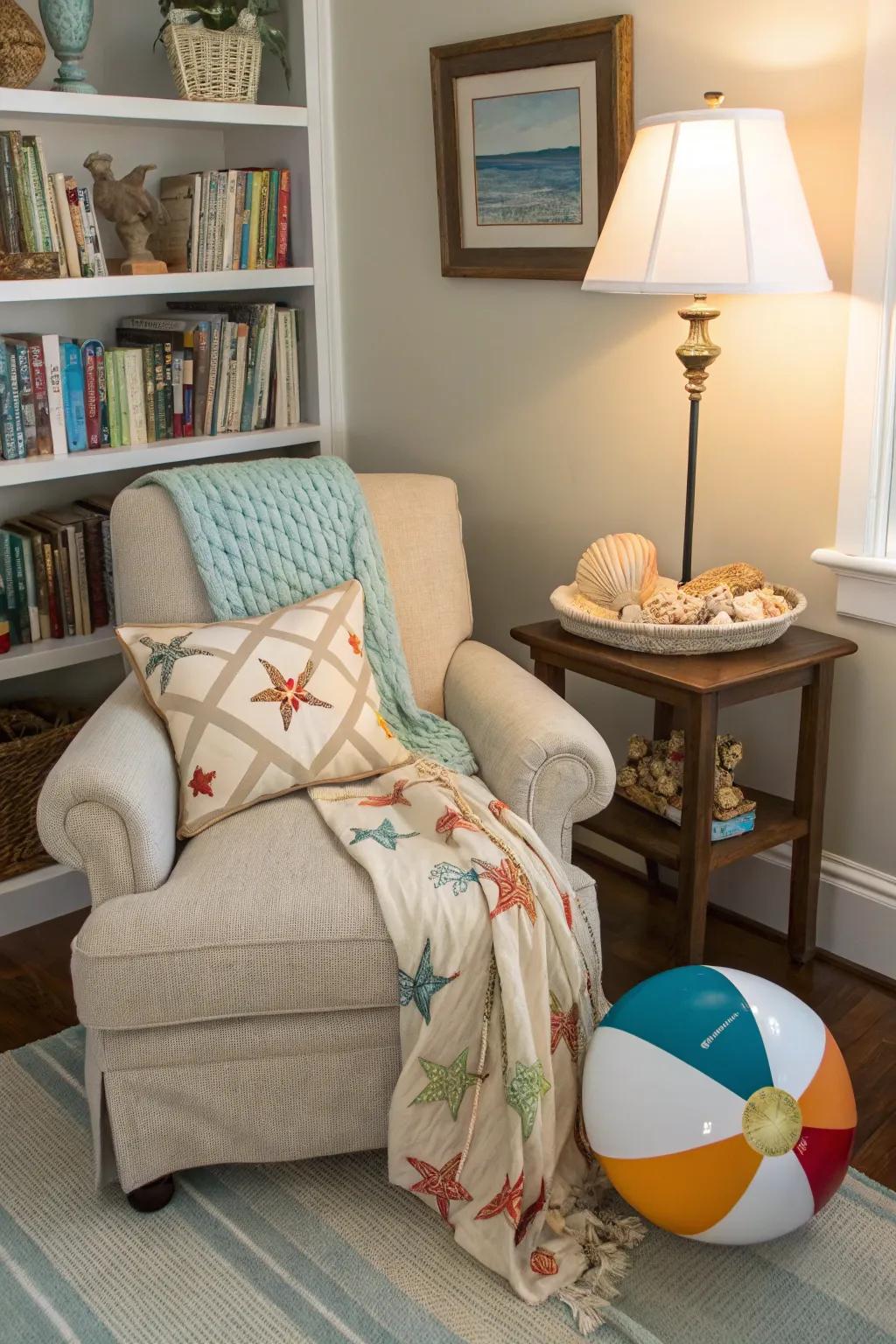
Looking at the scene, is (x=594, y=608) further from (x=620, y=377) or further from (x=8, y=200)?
(x=8, y=200)

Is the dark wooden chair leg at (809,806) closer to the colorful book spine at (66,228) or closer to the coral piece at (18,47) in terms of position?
the colorful book spine at (66,228)

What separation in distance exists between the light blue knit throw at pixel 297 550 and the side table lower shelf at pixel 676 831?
12.3 inches

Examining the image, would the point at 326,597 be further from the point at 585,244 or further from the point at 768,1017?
the point at 768,1017

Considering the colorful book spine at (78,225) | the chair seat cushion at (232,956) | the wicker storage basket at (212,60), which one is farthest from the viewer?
the wicker storage basket at (212,60)

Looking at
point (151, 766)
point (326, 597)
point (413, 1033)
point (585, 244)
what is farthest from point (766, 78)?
point (413, 1033)

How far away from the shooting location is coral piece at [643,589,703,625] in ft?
6.88

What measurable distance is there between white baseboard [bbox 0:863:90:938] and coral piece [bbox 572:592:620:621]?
1156mm

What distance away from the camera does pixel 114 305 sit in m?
2.91

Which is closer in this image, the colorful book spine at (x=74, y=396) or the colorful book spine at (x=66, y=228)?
the colorful book spine at (x=66, y=228)

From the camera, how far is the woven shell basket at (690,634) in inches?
80.7

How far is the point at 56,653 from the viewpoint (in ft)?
8.57

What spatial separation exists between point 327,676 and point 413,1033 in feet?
1.99

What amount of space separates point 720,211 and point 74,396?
138cm

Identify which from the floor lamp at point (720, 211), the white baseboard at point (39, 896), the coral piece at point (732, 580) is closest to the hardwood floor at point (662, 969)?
the white baseboard at point (39, 896)
